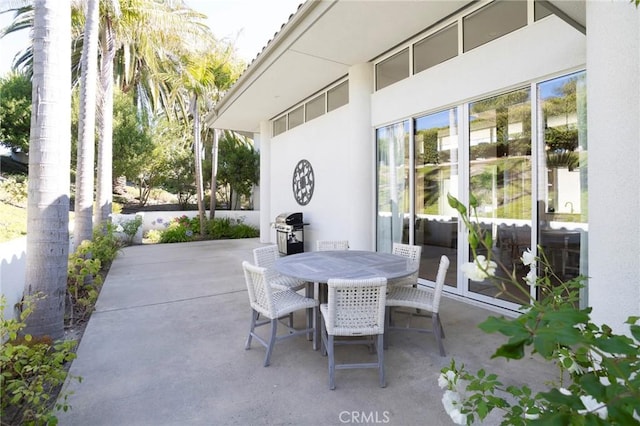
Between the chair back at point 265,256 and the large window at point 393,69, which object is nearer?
the chair back at point 265,256

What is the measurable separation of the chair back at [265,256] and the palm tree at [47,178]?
1.88 m

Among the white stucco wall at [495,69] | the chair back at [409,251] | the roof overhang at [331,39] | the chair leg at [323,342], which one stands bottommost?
the chair leg at [323,342]

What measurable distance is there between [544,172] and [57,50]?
5.12 m

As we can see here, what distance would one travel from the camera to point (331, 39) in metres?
4.77

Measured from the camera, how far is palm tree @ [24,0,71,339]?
303 cm

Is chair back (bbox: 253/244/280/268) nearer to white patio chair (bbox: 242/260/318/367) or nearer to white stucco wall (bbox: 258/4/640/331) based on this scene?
white patio chair (bbox: 242/260/318/367)

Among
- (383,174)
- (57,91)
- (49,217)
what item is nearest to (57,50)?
(57,91)

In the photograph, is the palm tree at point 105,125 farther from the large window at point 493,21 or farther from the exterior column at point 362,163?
the large window at point 493,21

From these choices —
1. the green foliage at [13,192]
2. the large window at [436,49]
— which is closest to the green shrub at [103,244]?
the green foliage at [13,192]

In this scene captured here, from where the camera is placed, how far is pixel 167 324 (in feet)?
12.3

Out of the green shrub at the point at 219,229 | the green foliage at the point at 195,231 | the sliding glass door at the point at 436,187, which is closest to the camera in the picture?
the sliding glass door at the point at 436,187

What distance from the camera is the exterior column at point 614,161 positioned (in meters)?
1.71

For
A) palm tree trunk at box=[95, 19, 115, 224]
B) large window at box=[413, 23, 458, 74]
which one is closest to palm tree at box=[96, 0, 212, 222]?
palm tree trunk at box=[95, 19, 115, 224]

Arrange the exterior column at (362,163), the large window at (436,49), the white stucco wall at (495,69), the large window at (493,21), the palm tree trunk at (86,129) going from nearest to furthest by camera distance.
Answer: the white stucco wall at (495,69) → the large window at (493,21) → the large window at (436,49) → the palm tree trunk at (86,129) → the exterior column at (362,163)
